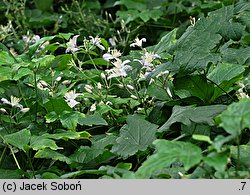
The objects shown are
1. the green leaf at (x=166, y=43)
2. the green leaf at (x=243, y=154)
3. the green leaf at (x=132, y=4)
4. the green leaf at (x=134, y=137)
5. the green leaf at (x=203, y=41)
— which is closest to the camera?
the green leaf at (x=243, y=154)

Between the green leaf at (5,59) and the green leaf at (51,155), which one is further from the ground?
the green leaf at (5,59)

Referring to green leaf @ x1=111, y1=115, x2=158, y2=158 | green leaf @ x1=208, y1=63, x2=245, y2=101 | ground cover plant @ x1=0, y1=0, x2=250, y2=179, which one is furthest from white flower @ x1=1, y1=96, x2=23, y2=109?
green leaf @ x1=208, y1=63, x2=245, y2=101

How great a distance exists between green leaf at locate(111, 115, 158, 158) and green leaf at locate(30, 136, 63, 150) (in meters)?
0.15

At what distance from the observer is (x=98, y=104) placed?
172cm

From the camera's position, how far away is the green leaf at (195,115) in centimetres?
145

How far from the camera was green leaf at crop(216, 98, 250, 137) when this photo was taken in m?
0.97

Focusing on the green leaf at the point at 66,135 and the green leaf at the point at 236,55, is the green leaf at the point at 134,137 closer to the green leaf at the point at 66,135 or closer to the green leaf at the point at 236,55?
the green leaf at the point at 66,135

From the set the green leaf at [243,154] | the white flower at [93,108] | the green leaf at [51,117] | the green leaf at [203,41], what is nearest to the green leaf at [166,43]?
the green leaf at [203,41]

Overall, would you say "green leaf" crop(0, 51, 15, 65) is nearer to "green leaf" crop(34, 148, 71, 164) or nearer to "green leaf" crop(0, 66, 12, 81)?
"green leaf" crop(0, 66, 12, 81)

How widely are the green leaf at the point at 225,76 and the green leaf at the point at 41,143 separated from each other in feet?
1.56

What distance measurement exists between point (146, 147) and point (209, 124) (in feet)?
0.54

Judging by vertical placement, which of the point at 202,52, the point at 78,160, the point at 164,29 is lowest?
the point at 164,29
